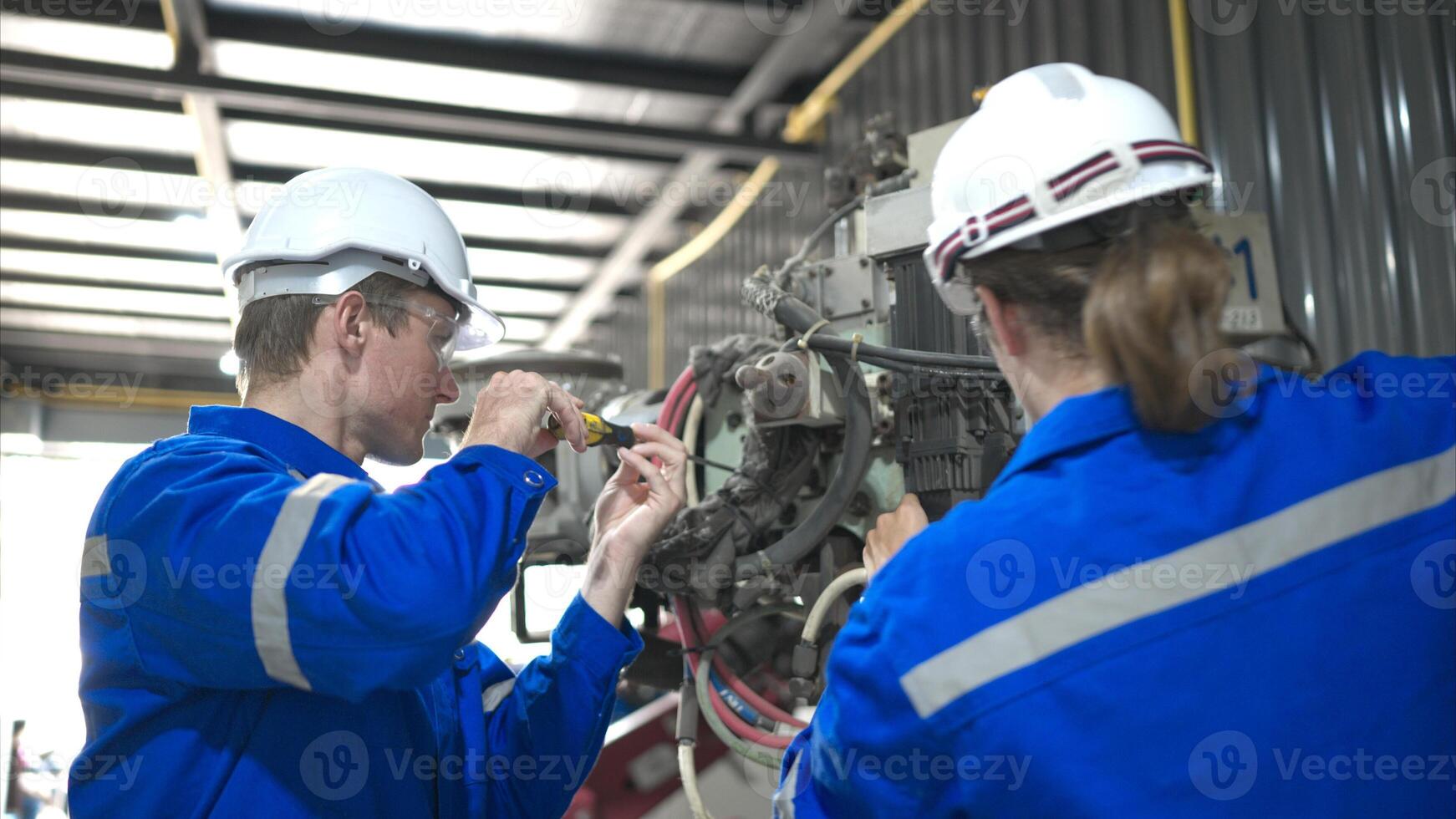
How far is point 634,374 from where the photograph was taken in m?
6.71

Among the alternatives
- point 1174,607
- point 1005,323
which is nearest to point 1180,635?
point 1174,607

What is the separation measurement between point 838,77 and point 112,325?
17.9ft

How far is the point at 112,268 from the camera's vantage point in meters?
6.09

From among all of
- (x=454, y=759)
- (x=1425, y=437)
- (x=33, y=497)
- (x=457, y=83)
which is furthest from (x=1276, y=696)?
(x=33, y=497)

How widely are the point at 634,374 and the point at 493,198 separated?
6.05ft

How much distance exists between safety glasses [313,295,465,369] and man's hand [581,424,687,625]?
29 centimetres

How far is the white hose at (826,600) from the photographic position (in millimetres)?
1510

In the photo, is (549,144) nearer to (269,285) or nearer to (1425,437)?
(269,285)

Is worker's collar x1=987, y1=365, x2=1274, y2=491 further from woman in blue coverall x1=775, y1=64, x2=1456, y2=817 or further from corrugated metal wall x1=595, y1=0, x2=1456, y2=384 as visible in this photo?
corrugated metal wall x1=595, y1=0, x2=1456, y2=384

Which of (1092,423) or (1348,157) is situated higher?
(1348,157)

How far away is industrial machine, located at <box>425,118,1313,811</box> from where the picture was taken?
4.92 ft

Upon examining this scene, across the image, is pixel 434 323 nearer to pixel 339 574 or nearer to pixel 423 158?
pixel 339 574

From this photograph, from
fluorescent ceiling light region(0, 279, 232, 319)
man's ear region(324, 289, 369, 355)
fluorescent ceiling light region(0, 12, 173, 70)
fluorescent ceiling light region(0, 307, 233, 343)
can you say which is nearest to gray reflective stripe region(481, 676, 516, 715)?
man's ear region(324, 289, 369, 355)

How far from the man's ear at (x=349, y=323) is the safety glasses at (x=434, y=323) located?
12mm
